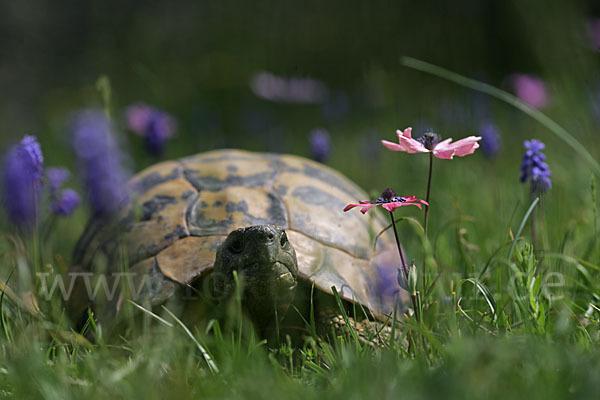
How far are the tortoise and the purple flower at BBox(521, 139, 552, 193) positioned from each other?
69 centimetres

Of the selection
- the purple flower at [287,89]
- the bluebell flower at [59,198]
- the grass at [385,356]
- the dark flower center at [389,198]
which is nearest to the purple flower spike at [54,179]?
the bluebell flower at [59,198]

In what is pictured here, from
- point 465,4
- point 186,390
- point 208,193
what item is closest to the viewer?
point 186,390

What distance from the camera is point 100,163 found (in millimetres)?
1988

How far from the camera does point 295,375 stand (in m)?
1.97

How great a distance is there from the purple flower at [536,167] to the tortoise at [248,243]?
0.69m

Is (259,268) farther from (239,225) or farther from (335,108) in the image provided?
(335,108)

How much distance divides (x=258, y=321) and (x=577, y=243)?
64.2 inches

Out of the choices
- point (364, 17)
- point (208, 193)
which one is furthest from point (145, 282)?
point (364, 17)

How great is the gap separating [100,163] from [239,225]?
0.69m

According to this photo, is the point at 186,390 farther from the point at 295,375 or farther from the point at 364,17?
the point at 364,17

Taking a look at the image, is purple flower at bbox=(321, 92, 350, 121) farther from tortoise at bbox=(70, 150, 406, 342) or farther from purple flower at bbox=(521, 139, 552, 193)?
purple flower at bbox=(521, 139, 552, 193)

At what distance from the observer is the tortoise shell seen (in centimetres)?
238

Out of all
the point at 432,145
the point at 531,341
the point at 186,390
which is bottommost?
the point at 186,390

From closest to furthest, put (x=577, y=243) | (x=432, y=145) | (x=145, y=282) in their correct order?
(x=432, y=145), (x=145, y=282), (x=577, y=243)
